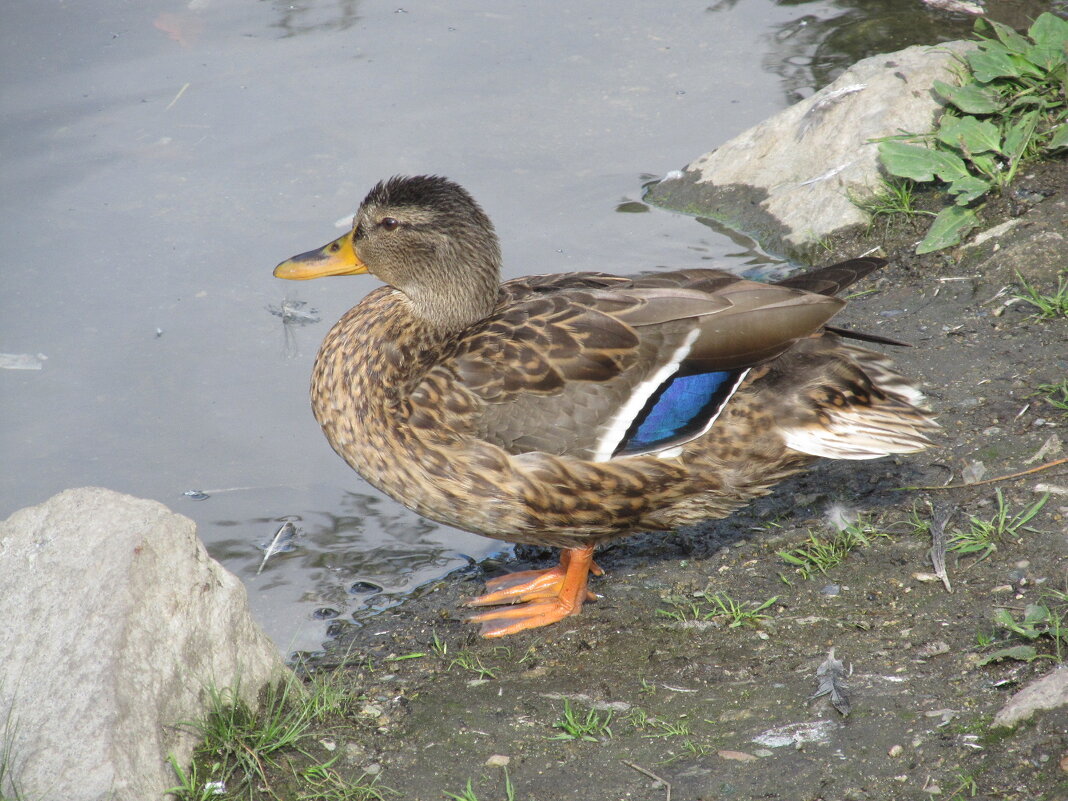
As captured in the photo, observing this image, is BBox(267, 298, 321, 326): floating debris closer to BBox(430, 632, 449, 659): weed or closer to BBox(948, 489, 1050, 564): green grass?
BBox(430, 632, 449, 659): weed

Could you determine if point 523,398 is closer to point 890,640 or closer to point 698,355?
point 698,355

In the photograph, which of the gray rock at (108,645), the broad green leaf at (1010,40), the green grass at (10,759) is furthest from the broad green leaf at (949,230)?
the green grass at (10,759)

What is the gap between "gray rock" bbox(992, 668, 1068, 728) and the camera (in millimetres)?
2447

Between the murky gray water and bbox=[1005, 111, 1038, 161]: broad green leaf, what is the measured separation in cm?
131

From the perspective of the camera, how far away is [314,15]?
25.3 feet

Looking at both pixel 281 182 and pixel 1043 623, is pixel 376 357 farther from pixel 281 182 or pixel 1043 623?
pixel 281 182

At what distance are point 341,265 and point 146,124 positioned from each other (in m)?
3.24

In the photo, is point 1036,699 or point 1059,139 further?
point 1059,139

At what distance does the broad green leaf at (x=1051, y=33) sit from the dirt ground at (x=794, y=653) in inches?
40.5

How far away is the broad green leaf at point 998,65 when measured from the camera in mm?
5191

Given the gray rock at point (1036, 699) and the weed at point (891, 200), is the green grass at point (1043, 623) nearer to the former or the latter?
the gray rock at point (1036, 699)

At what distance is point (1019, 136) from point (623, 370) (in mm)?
2777

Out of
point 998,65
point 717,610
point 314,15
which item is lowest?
point 717,610

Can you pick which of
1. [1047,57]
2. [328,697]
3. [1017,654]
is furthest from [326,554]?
[1047,57]
